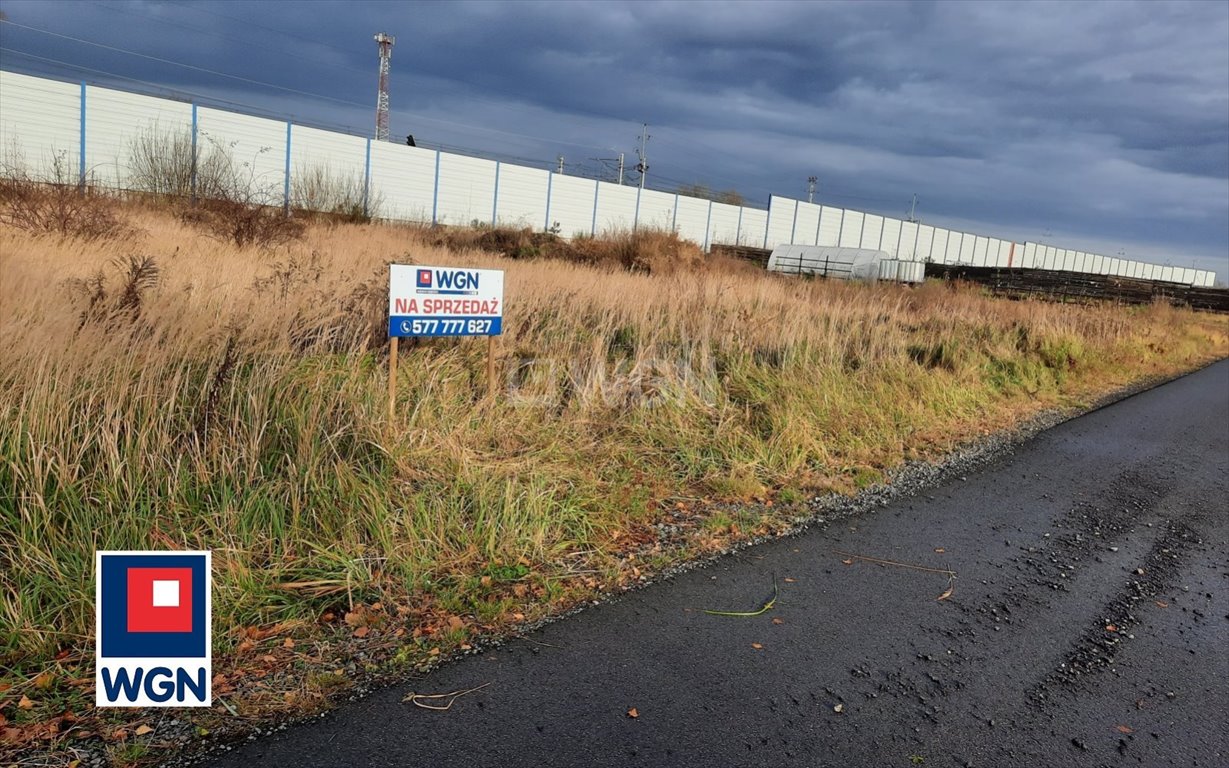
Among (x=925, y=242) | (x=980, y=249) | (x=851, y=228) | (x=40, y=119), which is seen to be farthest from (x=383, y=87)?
(x=980, y=249)

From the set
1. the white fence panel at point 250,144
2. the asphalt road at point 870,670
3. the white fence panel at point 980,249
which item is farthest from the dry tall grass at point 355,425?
the white fence panel at point 980,249

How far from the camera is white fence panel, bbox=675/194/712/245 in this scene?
54.2m

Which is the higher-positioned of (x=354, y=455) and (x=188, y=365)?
(x=188, y=365)

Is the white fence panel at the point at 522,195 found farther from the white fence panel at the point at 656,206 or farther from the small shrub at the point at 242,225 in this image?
the small shrub at the point at 242,225

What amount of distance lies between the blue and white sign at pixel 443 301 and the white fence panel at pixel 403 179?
117 ft

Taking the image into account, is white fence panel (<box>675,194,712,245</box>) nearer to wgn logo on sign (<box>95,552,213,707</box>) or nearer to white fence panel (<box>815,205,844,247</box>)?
white fence panel (<box>815,205,844,247</box>)

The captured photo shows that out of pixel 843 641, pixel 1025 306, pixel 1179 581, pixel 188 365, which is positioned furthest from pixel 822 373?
pixel 1025 306

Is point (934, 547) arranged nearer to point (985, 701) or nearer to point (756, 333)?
point (985, 701)

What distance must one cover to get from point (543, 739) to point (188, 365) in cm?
348

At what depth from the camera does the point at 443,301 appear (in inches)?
230

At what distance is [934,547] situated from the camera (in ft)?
15.8

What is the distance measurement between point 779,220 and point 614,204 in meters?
16.6

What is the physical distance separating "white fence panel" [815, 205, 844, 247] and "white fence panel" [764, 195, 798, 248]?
157 inches

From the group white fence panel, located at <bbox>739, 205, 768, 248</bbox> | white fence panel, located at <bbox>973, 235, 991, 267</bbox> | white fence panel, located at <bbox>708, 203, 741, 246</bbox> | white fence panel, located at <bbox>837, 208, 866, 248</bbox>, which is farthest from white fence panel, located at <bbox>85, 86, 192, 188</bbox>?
white fence panel, located at <bbox>973, 235, 991, 267</bbox>
